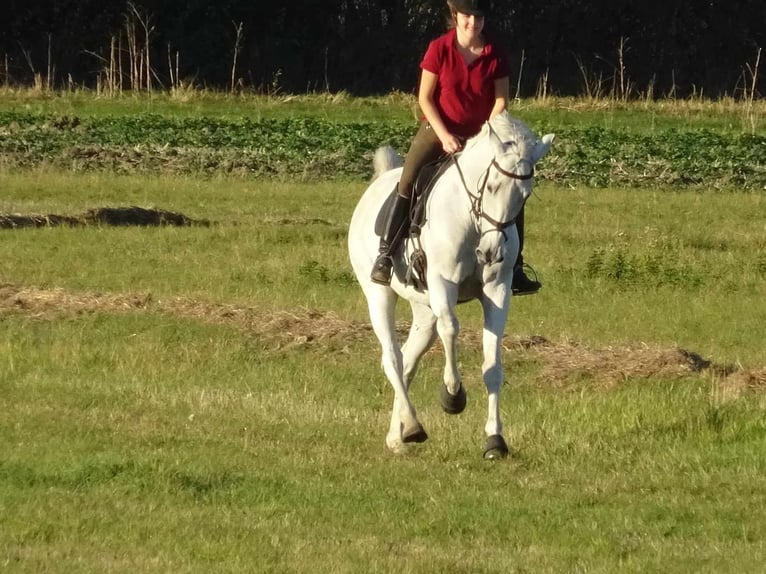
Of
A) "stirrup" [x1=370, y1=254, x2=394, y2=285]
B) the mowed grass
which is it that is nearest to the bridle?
"stirrup" [x1=370, y1=254, x2=394, y2=285]

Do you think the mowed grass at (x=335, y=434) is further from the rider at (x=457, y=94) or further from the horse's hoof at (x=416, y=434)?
the rider at (x=457, y=94)

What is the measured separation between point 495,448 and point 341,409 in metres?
2.29

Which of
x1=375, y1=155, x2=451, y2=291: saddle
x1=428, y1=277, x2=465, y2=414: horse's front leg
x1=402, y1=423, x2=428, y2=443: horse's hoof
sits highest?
x1=375, y1=155, x2=451, y2=291: saddle

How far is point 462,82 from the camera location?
1082cm

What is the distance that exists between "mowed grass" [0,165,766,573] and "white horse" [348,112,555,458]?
0.39m

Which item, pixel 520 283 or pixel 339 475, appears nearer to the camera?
pixel 339 475

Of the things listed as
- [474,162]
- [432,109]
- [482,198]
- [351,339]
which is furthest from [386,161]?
[351,339]

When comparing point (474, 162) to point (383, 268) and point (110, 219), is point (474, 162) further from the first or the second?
point (110, 219)

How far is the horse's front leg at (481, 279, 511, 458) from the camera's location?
10273mm

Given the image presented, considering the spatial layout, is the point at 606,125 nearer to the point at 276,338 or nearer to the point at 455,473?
the point at 276,338

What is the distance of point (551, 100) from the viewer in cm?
4422

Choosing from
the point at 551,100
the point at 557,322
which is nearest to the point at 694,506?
the point at 557,322

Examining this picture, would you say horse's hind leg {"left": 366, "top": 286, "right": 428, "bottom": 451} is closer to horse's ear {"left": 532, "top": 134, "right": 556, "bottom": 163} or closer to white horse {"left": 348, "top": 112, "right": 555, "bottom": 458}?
white horse {"left": 348, "top": 112, "right": 555, "bottom": 458}

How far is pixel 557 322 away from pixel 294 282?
349 centimetres
